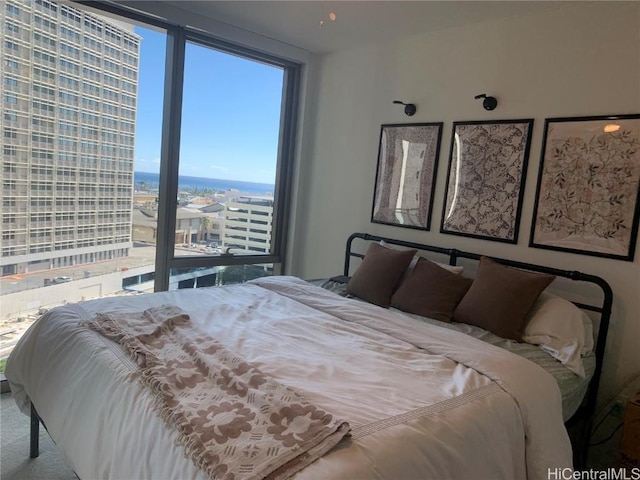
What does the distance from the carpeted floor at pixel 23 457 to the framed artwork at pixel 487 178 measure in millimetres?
2628

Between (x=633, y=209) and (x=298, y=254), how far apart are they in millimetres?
2648

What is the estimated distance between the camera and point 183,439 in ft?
3.89

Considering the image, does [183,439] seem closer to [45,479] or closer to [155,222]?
[45,479]

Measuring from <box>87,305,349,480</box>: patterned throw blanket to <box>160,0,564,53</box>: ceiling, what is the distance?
2244 millimetres

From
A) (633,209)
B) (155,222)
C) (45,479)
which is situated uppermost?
(633,209)

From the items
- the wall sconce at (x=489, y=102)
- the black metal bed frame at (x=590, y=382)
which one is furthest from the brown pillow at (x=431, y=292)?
the wall sconce at (x=489, y=102)

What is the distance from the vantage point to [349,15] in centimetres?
291

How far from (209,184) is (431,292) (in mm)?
2068

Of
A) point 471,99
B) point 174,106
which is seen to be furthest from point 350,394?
point 174,106

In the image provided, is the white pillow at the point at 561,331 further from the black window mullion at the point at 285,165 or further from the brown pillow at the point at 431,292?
the black window mullion at the point at 285,165

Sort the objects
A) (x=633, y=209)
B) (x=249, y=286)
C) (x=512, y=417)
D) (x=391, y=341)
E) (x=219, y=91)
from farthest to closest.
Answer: (x=219, y=91), (x=249, y=286), (x=633, y=209), (x=391, y=341), (x=512, y=417)

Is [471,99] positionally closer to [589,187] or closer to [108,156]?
[589,187]

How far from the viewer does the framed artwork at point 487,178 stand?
2666 mm

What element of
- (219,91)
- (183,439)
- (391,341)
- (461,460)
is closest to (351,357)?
(391,341)
